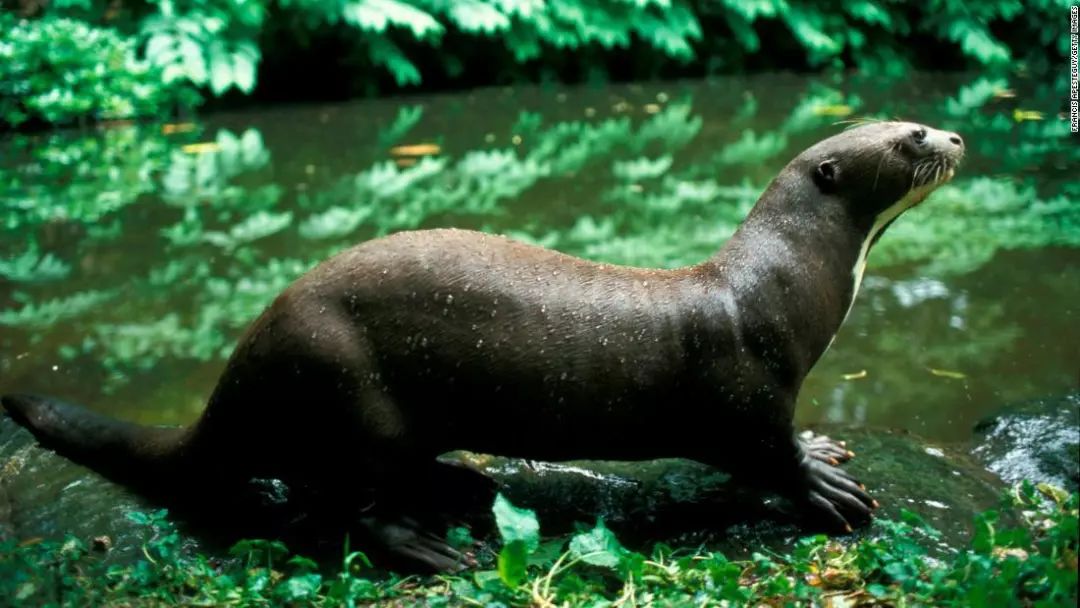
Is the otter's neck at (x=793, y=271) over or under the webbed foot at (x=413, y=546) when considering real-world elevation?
over

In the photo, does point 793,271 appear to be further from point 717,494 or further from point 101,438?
point 101,438

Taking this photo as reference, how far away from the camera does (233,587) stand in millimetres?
2201

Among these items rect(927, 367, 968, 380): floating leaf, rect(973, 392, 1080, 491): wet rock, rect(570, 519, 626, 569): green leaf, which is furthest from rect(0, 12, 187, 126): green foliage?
rect(973, 392, 1080, 491): wet rock

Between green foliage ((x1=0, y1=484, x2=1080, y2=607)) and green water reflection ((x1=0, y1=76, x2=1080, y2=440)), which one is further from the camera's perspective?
green water reflection ((x1=0, y1=76, x2=1080, y2=440))

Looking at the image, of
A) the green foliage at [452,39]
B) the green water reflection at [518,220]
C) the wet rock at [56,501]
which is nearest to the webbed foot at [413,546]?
the wet rock at [56,501]

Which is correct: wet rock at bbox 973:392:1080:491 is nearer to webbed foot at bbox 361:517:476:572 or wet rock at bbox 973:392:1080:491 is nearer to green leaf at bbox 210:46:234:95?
webbed foot at bbox 361:517:476:572

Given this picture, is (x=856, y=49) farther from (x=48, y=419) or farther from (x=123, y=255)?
(x=48, y=419)

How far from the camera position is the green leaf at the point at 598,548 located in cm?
224

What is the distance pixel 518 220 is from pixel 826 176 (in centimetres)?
290

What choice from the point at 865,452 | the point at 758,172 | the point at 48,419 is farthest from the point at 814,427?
the point at 758,172

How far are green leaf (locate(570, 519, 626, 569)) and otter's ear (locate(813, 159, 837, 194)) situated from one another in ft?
3.46

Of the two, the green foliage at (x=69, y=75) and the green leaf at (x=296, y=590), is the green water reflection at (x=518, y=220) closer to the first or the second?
the green foliage at (x=69, y=75)

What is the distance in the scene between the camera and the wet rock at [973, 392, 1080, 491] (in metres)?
2.73

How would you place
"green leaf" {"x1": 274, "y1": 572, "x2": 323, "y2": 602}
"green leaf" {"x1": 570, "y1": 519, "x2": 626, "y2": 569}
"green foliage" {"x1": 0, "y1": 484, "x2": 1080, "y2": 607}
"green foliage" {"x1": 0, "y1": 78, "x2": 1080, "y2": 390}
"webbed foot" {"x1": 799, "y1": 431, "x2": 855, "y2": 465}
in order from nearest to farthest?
"green foliage" {"x1": 0, "y1": 484, "x2": 1080, "y2": 607}
"green leaf" {"x1": 274, "y1": 572, "x2": 323, "y2": 602}
"green leaf" {"x1": 570, "y1": 519, "x2": 626, "y2": 569}
"webbed foot" {"x1": 799, "y1": 431, "x2": 855, "y2": 465}
"green foliage" {"x1": 0, "y1": 78, "x2": 1080, "y2": 390}
